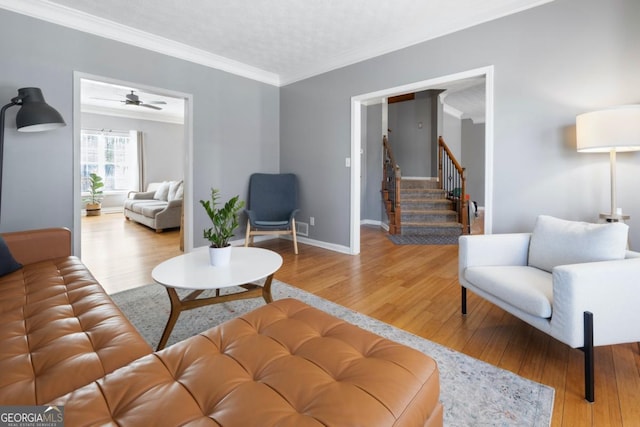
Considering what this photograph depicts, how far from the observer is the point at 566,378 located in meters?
1.49

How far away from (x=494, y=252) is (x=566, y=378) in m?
0.80

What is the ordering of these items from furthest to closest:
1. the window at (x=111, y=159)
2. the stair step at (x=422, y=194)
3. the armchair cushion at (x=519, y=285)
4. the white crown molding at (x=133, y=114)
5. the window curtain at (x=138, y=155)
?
the window curtain at (x=138, y=155) < the window at (x=111, y=159) < the white crown molding at (x=133, y=114) < the stair step at (x=422, y=194) < the armchair cushion at (x=519, y=285)

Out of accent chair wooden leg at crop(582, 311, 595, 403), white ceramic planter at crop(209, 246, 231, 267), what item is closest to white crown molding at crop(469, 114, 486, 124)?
accent chair wooden leg at crop(582, 311, 595, 403)

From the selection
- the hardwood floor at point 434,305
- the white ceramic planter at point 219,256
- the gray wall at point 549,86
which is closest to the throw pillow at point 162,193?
the hardwood floor at point 434,305

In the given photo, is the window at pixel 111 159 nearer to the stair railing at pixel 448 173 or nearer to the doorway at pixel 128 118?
the doorway at pixel 128 118

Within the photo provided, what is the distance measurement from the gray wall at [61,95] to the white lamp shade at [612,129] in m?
3.73

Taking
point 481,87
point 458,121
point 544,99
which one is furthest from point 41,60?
point 458,121

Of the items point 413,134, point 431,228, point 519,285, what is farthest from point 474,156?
point 519,285

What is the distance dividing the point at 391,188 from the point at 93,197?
7.11m

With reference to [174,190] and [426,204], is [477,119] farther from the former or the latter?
[174,190]

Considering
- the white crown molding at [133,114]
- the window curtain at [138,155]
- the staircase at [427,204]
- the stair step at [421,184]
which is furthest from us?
the window curtain at [138,155]

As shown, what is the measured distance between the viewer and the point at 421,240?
15.7ft

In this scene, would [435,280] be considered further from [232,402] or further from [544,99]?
[232,402]

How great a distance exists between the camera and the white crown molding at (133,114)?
7110 millimetres
